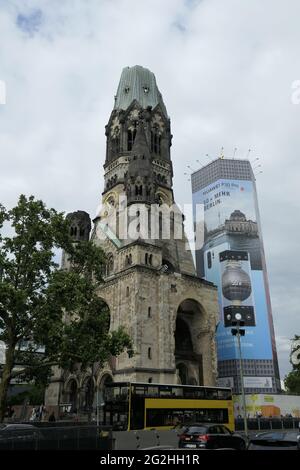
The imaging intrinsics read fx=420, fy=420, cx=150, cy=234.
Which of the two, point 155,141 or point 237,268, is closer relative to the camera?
point 155,141

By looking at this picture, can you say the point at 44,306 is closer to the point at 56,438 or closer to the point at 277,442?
the point at 56,438

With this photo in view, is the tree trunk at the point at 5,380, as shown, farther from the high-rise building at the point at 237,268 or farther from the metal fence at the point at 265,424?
the high-rise building at the point at 237,268

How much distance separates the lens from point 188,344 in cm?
4997

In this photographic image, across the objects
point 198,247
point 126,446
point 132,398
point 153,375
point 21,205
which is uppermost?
point 198,247

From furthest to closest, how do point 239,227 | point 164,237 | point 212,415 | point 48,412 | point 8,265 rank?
point 239,227
point 164,237
point 48,412
point 212,415
point 8,265

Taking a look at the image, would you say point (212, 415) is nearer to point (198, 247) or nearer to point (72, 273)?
point (72, 273)

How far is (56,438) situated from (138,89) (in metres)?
60.4

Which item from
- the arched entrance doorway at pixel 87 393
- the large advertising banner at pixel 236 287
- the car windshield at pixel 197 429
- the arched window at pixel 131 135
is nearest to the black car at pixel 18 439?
the car windshield at pixel 197 429

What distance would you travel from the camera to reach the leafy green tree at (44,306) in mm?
23109

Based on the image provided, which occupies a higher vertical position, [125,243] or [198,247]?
[198,247]

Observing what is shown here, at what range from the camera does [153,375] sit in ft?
132

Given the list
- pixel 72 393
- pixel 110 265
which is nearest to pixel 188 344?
pixel 110 265

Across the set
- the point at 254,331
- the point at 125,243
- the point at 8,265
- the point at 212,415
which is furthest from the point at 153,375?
the point at 254,331

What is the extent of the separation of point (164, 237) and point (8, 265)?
3160 cm
